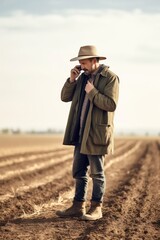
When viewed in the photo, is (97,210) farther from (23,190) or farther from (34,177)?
(34,177)

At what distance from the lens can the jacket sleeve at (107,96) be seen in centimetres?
629

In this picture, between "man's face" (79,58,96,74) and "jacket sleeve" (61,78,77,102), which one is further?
"jacket sleeve" (61,78,77,102)

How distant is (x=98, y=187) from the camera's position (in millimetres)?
6492

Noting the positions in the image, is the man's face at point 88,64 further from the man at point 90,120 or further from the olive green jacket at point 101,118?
the olive green jacket at point 101,118

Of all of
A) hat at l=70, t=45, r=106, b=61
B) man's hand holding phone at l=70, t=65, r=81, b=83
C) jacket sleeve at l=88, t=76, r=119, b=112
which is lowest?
jacket sleeve at l=88, t=76, r=119, b=112

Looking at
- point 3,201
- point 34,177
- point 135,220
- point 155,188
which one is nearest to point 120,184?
point 155,188

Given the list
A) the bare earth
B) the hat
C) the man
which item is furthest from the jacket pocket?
the bare earth

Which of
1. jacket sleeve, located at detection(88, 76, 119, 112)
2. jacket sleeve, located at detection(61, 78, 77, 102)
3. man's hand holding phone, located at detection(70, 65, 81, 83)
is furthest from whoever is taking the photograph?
jacket sleeve, located at detection(61, 78, 77, 102)

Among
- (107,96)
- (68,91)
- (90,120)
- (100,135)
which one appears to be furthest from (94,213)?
(68,91)

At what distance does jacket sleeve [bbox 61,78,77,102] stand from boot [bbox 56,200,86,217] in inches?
54.9

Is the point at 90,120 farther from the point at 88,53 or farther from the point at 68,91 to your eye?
the point at 88,53

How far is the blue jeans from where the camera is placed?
6496mm

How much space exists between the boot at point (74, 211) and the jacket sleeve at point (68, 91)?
1.39m

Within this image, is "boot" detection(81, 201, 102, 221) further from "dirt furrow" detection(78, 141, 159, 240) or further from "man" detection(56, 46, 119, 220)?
"dirt furrow" detection(78, 141, 159, 240)
